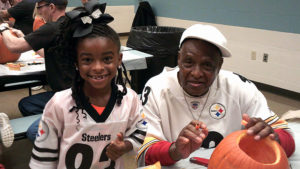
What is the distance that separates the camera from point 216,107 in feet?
5.23

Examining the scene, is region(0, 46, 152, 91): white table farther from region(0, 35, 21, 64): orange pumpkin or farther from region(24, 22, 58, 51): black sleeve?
region(24, 22, 58, 51): black sleeve

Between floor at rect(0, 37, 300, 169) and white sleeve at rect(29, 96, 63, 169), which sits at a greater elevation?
white sleeve at rect(29, 96, 63, 169)

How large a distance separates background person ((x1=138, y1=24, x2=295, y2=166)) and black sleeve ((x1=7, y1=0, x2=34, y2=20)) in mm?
3445

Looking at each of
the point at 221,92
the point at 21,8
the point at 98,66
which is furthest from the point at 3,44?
the point at 221,92

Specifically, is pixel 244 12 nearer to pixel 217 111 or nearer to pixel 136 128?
pixel 217 111

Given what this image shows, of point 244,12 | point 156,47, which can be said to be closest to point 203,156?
point 156,47

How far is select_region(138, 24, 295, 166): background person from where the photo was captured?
4.62 ft

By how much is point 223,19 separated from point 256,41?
31.4 inches

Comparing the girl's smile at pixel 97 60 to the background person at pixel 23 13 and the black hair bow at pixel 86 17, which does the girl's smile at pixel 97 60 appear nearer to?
the black hair bow at pixel 86 17

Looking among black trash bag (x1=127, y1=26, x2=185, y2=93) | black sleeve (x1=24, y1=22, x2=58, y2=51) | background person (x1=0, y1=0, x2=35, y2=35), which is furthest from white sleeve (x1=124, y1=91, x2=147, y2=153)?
background person (x1=0, y1=0, x2=35, y2=35)

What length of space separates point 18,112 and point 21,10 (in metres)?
1.58

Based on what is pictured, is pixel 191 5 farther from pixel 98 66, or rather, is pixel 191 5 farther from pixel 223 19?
pixel 98 66

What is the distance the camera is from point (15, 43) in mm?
2701

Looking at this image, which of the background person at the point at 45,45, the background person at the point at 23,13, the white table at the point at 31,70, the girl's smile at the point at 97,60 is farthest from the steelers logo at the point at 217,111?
the background person at the point at 23,13
